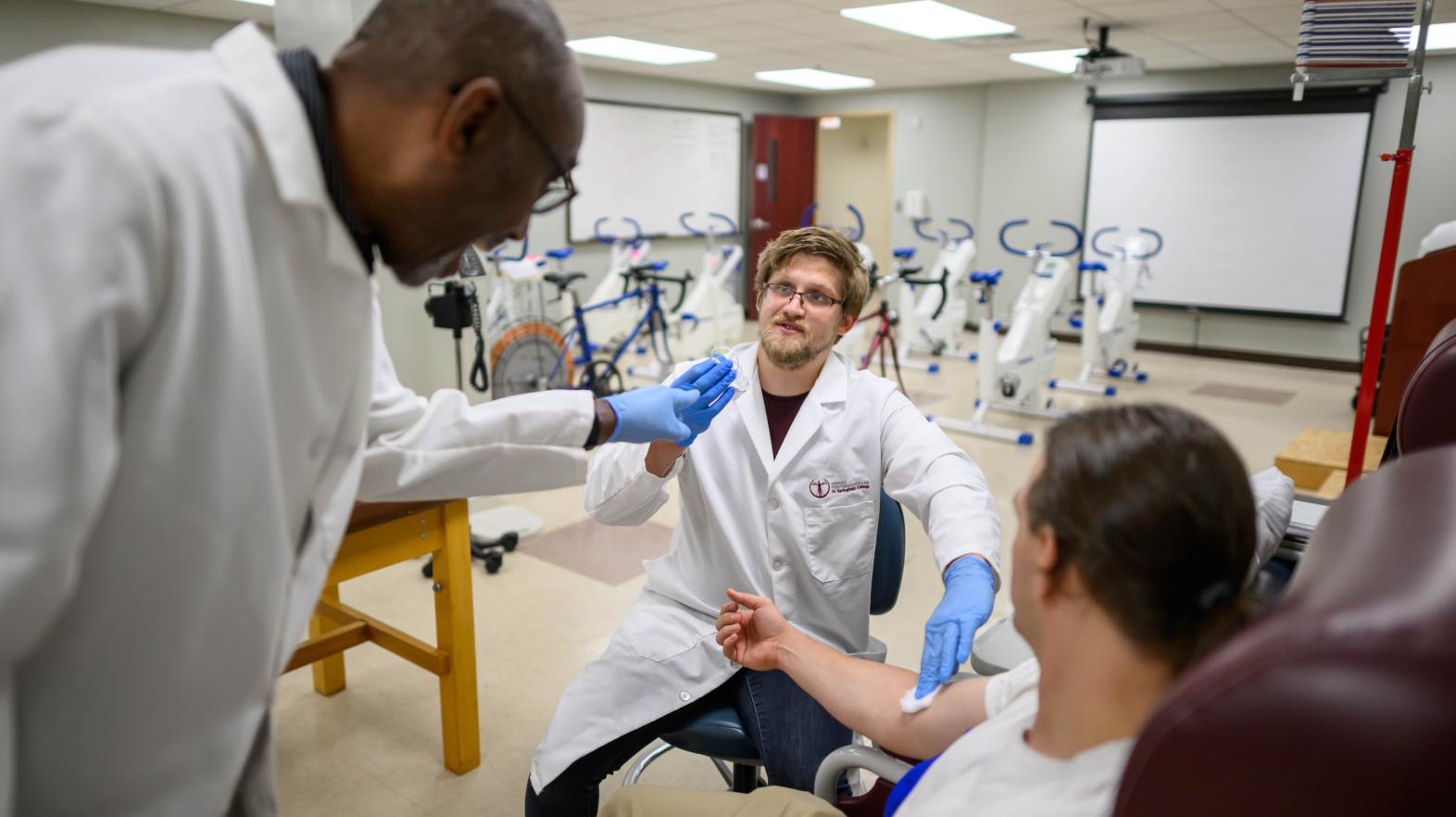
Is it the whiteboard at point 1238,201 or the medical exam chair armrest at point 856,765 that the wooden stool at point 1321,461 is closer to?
the medical exam chair armrest at point 856,765

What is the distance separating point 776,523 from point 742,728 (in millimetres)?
376

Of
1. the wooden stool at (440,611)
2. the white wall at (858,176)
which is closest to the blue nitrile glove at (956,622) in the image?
the wooden stool at (440,611)

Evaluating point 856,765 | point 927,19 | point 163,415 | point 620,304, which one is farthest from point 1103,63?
point 163,415

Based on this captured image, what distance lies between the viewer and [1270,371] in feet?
24.4

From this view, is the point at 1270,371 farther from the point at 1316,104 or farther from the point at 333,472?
the point at 333,472

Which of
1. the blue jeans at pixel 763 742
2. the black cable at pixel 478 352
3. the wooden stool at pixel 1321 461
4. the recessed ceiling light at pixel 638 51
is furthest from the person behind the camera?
the recessed ceiling light at pixel 638 51

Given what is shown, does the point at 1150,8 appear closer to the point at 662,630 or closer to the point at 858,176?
the point at 662,630

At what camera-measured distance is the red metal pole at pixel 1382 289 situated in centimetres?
208

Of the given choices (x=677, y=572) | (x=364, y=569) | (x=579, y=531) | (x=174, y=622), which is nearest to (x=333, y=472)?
(x=174, y=622)

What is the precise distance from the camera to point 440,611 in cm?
225

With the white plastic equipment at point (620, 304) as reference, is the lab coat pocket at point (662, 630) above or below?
below

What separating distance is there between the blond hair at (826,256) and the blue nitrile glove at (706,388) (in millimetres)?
428

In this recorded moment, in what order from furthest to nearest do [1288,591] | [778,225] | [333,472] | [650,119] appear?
[778,225] → [650,119] → [333,472] → [1288,591]

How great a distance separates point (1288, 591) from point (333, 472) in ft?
2.78
